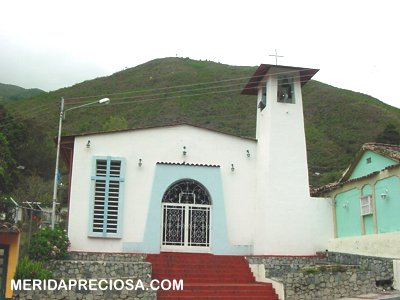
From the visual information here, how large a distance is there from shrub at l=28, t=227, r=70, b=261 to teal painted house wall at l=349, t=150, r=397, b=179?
10.4 m

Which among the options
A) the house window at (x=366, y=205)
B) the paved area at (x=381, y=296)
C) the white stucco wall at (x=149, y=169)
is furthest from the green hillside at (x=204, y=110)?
the paved area at (x=381, y=296)

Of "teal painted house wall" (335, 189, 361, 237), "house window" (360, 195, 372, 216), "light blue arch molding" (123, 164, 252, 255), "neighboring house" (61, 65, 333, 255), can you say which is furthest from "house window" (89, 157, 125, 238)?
"house window" (360, 195, 372, 216)

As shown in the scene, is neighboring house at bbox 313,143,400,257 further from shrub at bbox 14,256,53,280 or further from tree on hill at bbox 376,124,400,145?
tree on hill at bbox 376,124,400,145

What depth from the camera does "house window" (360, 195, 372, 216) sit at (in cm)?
1630

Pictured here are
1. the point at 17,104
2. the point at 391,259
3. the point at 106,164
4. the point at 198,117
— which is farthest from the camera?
the point at 17,104

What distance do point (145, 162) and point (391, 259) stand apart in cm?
895

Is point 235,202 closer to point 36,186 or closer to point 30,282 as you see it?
point 30,282

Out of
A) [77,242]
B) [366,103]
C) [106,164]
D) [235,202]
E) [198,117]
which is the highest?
[366,103]

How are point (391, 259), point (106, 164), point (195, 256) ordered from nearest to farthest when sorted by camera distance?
1. point (391, 259)
2. point (195, 256)
3. point (106, 164)

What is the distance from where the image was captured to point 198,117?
5097 cm

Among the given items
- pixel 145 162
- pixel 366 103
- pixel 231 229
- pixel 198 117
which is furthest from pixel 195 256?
pixel 366 103

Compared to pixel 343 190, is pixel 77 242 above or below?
below

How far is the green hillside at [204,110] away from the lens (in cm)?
4428

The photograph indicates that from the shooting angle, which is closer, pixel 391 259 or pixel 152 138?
pixel 391 259
